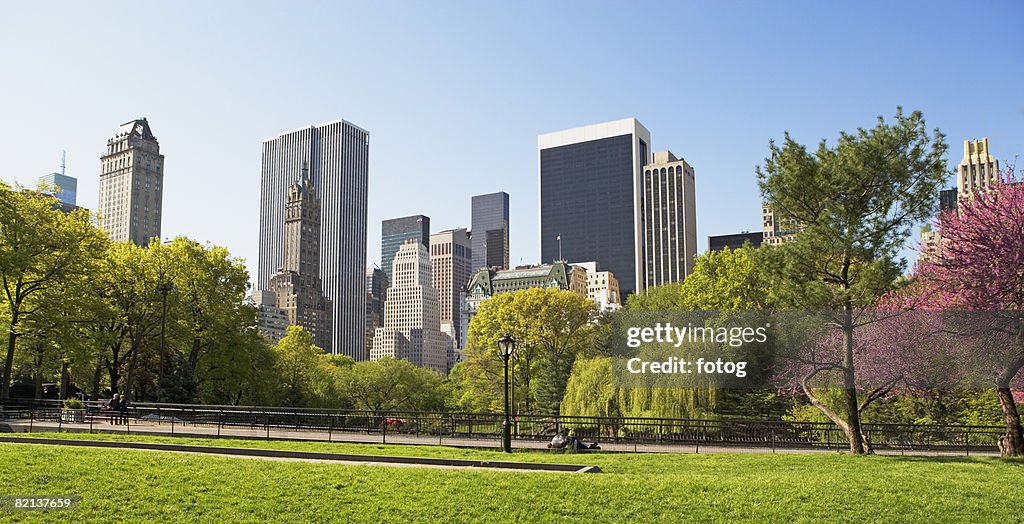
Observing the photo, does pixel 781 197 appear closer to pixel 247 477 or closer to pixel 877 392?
pixel 877 392

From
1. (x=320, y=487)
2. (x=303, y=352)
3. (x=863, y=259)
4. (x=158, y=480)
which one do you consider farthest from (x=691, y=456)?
(x=303, y=352)

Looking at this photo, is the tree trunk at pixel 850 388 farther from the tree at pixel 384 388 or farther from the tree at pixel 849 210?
the tree at pixel 384 388

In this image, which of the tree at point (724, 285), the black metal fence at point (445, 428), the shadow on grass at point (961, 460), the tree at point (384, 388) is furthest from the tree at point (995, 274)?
the tree at point (384, 388)

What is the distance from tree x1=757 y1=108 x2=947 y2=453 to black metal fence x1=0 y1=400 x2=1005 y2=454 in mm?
6484

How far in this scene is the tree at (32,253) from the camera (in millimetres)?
36344

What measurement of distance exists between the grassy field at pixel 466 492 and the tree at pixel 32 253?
23147 mm

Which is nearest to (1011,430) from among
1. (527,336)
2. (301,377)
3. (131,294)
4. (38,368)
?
(527,336)

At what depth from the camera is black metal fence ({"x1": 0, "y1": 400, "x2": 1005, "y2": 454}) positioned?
2880 centimetres

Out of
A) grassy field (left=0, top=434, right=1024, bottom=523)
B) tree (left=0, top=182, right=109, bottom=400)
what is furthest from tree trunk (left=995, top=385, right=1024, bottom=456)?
tree (left=0, top=182, right=109, bottom=400)

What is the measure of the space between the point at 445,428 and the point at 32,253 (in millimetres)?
21499

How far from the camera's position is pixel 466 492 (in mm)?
14047

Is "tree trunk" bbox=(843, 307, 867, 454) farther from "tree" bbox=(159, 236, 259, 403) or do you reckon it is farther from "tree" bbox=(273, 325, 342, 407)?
"tree" bbox=(273, 325, 342, 407)

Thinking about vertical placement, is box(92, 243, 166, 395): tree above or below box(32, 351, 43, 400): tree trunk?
above

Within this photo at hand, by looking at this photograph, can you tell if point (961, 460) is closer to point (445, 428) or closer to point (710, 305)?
point (445, 428)
